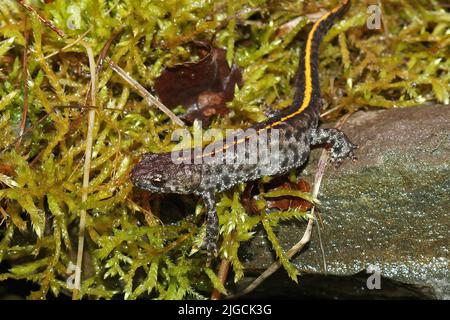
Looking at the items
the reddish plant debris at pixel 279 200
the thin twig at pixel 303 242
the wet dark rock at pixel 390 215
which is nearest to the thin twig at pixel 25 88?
the reddish plant debris at pixel 279 200

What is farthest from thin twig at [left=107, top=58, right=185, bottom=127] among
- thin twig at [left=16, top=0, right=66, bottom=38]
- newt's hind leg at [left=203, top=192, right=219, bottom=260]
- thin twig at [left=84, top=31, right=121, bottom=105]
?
newt's hind leg at [left=203, top=192, right=219, bottom=260]

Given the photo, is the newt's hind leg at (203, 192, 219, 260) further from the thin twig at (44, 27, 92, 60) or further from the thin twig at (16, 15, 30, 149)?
the thin twig at (44, 27, 92, 60)

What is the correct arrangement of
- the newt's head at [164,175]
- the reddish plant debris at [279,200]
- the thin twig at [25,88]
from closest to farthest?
1. the newt's head at [164,175]
2. the thin twig at [25,88]
3. the reddish plant debris at [279,200]

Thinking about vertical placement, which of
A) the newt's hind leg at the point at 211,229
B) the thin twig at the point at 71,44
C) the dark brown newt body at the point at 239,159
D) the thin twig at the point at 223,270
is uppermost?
the thin twig at the point at 71,44

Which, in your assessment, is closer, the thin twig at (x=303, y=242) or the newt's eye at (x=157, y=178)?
the newt's eye at (x=157, y=178)

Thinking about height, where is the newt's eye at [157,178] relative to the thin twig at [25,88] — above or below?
below

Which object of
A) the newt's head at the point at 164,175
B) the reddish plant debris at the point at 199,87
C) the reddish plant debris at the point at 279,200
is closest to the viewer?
the newt's head at the point at 164,175

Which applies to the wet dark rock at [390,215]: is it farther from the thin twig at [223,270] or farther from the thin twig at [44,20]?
the thin twig at [44,20]
